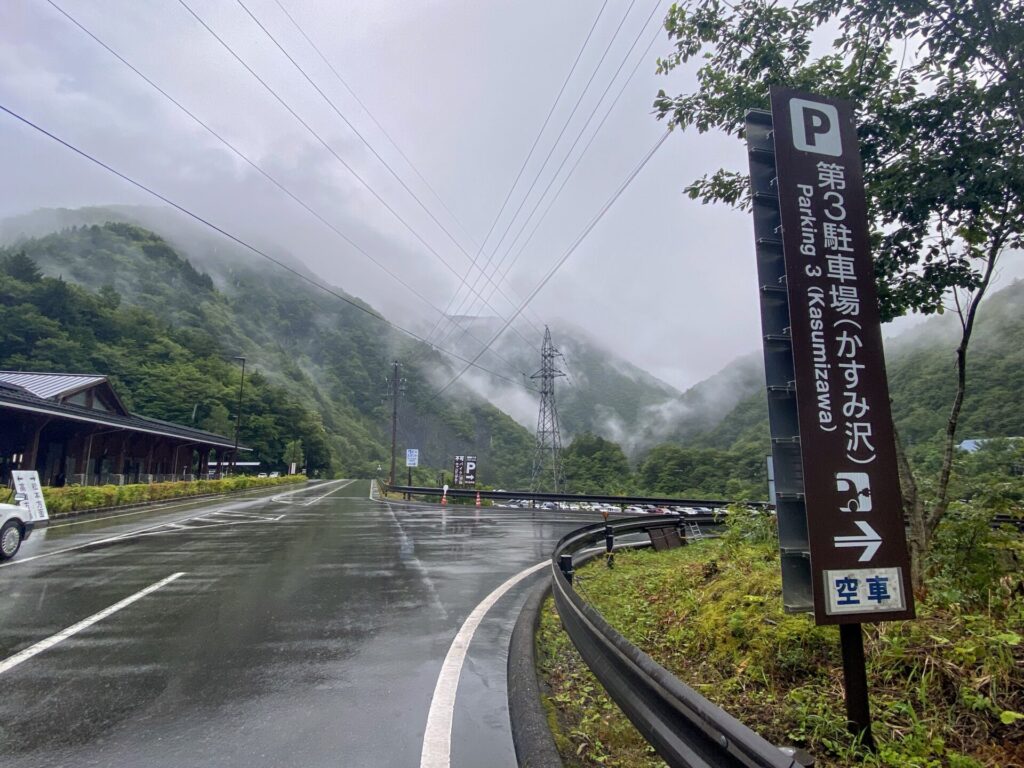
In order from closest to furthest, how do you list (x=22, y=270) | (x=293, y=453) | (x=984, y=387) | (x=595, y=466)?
(x=984, y=387) → (x=595, y=466) → (x=22, y=270) → (x=293, y=453)

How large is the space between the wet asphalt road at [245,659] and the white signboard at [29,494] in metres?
6.31

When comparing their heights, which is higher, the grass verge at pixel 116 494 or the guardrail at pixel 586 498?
the grass verge at pixel 116 494

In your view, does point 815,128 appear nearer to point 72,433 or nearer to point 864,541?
point 864,541

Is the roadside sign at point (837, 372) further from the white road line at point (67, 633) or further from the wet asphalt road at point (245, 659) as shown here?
the white road line at point (67, 633)

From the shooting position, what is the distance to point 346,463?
4715 inches

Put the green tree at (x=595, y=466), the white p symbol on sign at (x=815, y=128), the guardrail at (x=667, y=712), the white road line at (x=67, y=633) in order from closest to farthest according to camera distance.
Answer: the guardrail at (x=667, y=712) < the white p symbol on sign at (x=815, y=128) < the white road line at (x=67, y=633) < the green tree at (x=595, y=466)

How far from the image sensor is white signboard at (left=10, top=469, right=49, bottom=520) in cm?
1505

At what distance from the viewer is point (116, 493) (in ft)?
72.4

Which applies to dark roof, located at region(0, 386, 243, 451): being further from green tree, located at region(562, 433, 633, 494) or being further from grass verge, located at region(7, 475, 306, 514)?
green tree, located at region(562, 433, 633, 494)

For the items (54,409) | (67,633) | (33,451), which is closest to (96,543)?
(67,633)

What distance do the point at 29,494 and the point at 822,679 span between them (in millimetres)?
18929

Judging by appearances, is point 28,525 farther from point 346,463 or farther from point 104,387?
point 346,463

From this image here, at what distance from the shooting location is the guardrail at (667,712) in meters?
1.89

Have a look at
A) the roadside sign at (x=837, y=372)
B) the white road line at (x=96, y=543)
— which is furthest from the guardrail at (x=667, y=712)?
the white road line at (x=96, y=543)
